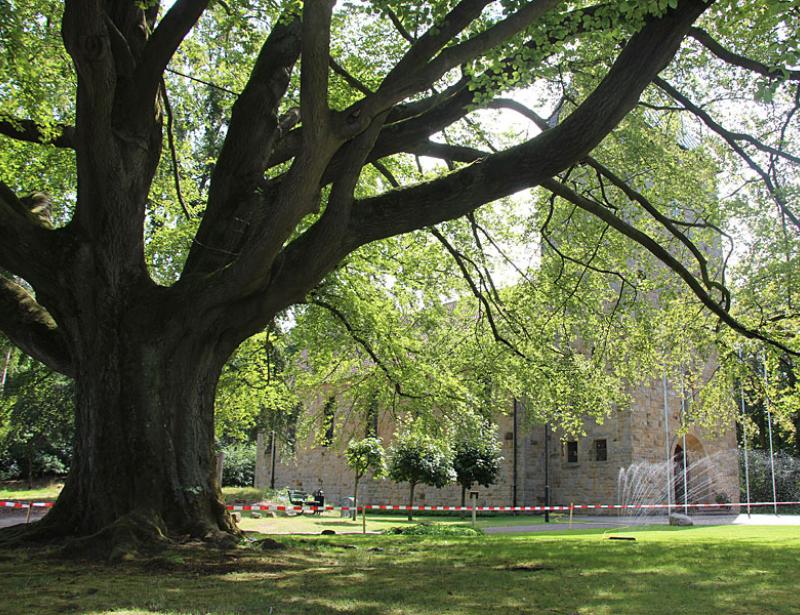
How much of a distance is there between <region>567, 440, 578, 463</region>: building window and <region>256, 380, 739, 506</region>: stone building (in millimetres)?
40

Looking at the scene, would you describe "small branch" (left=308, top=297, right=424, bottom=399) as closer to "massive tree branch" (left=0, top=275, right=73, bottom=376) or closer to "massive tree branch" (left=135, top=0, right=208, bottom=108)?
"massive tree branch" (left=0, top=275, right=73, bottom=376)

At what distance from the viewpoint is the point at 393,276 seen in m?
13.9

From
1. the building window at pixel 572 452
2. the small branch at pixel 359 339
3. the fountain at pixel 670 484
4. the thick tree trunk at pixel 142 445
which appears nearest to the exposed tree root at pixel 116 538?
the thick tree trunk at pixel 142 445

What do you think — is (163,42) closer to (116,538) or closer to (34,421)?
(116,538)

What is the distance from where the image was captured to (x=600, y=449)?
A: 89.8ft

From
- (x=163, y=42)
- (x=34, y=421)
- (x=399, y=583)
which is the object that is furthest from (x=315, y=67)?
(x=34, y=421)

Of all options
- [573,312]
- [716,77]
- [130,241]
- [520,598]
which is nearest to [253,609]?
[520,598]

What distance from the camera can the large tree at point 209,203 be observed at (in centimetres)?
602

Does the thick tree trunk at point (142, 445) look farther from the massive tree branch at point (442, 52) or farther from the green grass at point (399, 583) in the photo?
the massive tree branch at point (442, 52)

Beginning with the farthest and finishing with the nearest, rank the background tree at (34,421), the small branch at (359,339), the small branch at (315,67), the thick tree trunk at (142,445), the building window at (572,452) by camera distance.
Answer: the building window at (572,452), the background tree at (34,421), the small branch at (359,339), the thick tree trunk at (142,445), the small branch at (315,67)

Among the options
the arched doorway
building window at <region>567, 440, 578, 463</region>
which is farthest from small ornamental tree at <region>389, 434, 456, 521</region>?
the arched doorway

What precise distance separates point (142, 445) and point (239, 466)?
125 feet

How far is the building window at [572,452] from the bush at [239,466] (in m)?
21.1

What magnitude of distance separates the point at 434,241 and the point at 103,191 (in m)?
7.76
